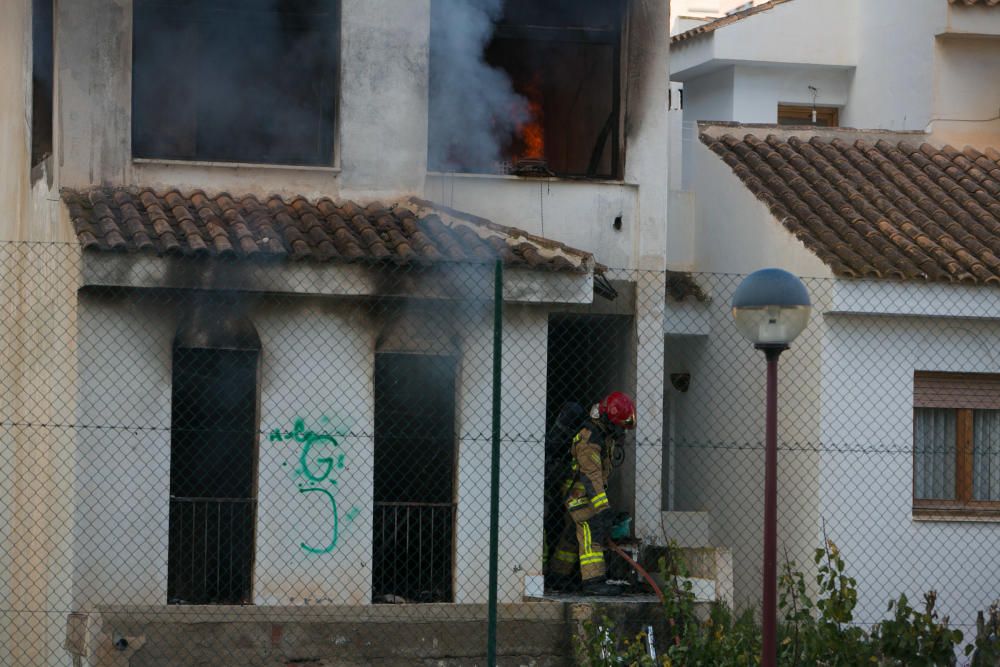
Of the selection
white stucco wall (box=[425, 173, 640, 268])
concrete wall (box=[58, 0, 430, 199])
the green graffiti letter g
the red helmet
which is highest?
concrete wall (box=[58, 0, 430, 199])

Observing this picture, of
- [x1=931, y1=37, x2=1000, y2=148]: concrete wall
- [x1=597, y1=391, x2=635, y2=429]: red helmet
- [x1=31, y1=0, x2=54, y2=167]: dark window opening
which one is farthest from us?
[x1=931, y1=37, x2=1000, y2=148]: concrete wall

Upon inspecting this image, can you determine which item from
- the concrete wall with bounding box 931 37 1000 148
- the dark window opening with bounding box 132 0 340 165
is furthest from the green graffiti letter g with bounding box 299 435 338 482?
the concrete wall with bounding box 931 37 1000 148

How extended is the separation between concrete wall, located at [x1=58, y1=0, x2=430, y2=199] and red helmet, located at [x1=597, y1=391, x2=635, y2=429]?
2512 millimetres

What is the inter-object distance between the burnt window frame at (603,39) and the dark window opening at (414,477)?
2976 mm

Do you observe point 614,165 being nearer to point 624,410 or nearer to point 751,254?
point 751,254

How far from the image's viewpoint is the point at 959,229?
13367 mm

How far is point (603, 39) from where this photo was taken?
13742 millimetres

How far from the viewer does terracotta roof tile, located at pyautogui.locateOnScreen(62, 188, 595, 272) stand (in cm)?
1044

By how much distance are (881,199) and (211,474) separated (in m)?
6.75

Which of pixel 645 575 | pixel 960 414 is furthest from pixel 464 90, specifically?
pixel 960 414

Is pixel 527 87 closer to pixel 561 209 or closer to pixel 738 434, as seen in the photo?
pixel 561 209

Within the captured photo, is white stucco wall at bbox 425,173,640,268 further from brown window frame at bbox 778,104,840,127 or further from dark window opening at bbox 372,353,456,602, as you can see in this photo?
brown window frame at bbox 778,104,840,127

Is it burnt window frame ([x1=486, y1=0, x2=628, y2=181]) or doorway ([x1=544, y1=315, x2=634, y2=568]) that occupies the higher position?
burnt window frame ([x1=486, y1=0, x2=628, y2=181])

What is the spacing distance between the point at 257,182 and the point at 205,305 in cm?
162
